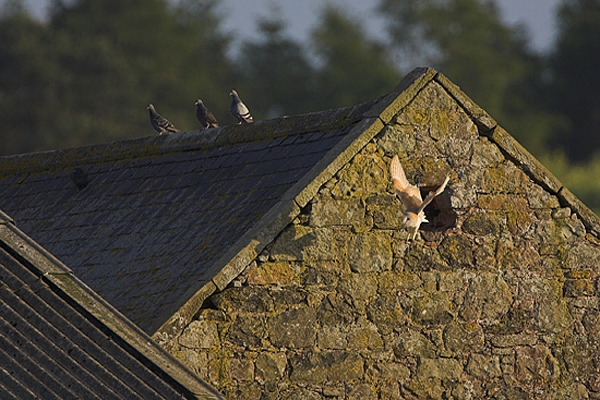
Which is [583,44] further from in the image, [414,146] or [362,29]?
[414,146]

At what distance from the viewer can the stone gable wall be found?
11.2 m

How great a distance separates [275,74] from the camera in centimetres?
7206

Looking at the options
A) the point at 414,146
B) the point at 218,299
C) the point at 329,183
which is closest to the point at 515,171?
the point at 414,146

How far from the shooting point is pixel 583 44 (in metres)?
75.0

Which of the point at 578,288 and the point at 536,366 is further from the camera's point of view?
the point at 578,288

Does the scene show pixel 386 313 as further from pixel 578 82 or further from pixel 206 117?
pixel 578 82

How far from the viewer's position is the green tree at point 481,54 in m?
69.2

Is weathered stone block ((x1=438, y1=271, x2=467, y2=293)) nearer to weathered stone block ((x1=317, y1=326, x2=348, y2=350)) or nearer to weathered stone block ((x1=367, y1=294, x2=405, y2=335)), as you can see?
weathered stone block ((x1=367, y1=294, x2=405, y2=335))

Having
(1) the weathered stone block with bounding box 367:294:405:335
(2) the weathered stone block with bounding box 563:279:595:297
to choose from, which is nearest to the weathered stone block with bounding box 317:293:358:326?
(1) the weathered stone block with bounding box 367:294:405:335

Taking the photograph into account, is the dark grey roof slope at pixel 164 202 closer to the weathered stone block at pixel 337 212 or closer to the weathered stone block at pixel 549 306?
the weathered stone block at pixel 337 212

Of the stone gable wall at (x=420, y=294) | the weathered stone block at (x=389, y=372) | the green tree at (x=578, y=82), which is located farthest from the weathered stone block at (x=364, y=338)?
the green tree at (x=578, y=82)

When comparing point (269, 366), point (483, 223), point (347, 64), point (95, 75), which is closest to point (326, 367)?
point (269, 366)

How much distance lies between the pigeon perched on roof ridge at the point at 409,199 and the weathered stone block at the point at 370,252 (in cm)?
22

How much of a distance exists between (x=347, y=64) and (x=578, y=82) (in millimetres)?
11017
